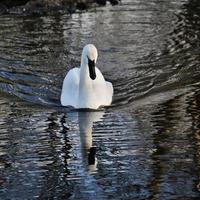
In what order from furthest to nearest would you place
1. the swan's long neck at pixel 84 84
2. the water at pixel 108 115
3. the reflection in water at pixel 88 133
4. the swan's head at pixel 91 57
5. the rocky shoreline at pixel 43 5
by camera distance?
the rocky shoreline at pixel 43 5
the swan's long neck at pixel 84 84
the swan's head at pixel 91 57
the reflection in water at pixel 88 133
the water at pixel 108 115

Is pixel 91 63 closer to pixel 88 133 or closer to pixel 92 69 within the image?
pixel 92 69

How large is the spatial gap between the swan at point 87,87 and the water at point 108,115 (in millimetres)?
222

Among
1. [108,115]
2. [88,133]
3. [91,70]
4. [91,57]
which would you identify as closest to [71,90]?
[91,70]

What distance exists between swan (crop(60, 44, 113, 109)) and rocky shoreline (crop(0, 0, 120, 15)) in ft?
35.2

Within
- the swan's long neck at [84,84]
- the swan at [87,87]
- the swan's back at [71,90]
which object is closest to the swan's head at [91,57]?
the swan at [87,87]

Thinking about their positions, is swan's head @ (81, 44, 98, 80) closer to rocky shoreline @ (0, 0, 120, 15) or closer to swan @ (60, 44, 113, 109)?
swan @ (60, 44, 113, 109)

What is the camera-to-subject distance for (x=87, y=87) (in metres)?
12.5

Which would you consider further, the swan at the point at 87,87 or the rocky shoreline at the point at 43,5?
the rocky shoreline at the point at 43,5

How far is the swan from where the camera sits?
12211 mm

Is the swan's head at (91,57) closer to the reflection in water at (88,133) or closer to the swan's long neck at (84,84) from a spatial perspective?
the swan's long neck at (84,84)

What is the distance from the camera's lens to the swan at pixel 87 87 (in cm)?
1221

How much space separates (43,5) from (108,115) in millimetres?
13722

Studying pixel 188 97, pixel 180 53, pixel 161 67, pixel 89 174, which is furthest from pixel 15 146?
pixel 180 53

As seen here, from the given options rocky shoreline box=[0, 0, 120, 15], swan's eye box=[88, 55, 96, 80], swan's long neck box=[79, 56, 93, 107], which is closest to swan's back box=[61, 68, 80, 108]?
swan's long neck box=[79, 56, 93, 107]
